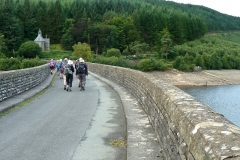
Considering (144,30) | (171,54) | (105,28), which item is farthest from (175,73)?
(144,30)

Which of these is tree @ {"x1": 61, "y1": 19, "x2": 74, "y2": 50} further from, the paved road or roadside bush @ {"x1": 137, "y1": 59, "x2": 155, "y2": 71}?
the paved road

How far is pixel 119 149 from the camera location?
21.0 feet

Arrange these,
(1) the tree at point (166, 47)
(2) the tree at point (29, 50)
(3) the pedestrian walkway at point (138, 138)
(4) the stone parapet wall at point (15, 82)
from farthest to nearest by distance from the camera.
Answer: (1) the tree at point (166, 47)
(2) the tree at point (29, 50)
(4) the stone parapet wall at point (15, 82)
(3) the pedestrian walkway at point (138, 138)

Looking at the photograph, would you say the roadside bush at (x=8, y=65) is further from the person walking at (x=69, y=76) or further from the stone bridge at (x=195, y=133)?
the stone bridge at (x=195, y=133)

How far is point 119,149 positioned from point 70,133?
5.58ft

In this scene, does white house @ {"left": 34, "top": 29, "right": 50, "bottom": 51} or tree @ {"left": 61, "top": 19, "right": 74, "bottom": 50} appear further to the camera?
tree @ {"left": 61, "top": 19, "right": 74, "bottom": 50}

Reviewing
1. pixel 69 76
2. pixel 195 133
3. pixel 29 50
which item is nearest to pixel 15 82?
pixel 69 76

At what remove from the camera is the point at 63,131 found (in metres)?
7.83

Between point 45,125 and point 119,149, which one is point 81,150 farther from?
point 45,125

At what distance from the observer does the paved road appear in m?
6.08

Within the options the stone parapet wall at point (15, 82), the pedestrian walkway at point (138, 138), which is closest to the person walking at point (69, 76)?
the stone parapet wall at point (15, 82)

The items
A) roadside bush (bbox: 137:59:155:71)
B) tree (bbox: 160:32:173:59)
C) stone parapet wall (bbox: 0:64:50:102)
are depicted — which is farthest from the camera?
tree (bbox: 160:32:173:59)

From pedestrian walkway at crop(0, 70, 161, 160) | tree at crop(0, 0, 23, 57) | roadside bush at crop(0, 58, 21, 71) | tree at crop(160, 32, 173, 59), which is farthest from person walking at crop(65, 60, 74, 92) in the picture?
tree at crop(160, 32, 173, 59)

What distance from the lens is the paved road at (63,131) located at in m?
6.08
